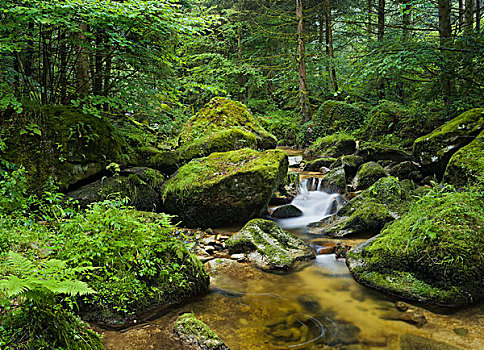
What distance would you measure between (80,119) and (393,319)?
656 centimetres

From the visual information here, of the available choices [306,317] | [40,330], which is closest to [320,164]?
[306,317]

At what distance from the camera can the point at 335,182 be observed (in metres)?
9.38

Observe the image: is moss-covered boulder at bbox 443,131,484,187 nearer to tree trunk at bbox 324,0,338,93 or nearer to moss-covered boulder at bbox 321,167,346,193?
moss-covered boulder at bbox 321,167,346,193

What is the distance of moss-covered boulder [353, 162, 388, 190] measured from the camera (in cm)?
887

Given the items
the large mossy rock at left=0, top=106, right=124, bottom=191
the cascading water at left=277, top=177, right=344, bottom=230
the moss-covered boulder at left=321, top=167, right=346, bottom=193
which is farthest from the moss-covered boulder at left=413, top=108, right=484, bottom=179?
the large mossy rock at left=0, top=106, right=124, bottom=191

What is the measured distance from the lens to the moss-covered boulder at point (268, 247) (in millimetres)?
5250

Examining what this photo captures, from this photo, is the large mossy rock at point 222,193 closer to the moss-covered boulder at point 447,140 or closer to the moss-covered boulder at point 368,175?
the moss-covered boulder at point 368,175

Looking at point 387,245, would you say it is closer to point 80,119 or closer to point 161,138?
point 80,119

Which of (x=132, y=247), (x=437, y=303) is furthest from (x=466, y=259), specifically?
(x=132, y=247)

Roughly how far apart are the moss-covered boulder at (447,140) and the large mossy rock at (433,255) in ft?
9.89

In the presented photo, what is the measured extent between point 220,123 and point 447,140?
263 inches

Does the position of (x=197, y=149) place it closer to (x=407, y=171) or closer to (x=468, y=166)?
(x=407, y=171)

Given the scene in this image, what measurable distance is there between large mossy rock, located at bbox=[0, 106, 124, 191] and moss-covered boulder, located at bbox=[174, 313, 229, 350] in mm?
3583

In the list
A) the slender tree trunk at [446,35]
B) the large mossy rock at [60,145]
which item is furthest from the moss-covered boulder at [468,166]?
the large mossy rock at [60,145]
